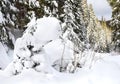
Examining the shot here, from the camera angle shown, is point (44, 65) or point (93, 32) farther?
point (93, 32)

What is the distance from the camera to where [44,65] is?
245 inches

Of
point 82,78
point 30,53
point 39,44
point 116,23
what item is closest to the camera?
point 82,78

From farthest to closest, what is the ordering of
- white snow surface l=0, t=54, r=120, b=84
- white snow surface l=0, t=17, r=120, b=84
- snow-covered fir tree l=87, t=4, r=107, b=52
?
snow-covered fir tree l=87, t=4, r=107, b=52 → white snow surface l=0, t=17, r=120, b=84 → white snow surface l=0, t=54, r=120, b=84

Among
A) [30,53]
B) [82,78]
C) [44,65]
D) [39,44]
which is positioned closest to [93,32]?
[39,44]

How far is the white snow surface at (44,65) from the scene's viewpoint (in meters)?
4.62

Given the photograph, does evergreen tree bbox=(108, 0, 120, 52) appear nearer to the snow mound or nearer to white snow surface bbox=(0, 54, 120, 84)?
the snow mound

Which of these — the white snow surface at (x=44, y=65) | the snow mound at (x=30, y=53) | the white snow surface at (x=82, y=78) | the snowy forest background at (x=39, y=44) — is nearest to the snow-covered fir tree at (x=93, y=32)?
the snowy forest background at (x=39, y=44)

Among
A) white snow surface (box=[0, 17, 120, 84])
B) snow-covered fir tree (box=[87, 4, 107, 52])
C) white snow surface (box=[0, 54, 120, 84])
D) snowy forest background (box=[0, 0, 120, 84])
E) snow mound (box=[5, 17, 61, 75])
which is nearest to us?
white snow surface (box=[0, 54, 120, 84])

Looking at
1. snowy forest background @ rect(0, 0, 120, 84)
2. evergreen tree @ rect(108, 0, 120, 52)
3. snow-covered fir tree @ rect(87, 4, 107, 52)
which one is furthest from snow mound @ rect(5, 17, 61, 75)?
evergreen tree @ rect(108, 0, 120, 52)

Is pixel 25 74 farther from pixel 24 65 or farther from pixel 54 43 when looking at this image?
pixel 54 43

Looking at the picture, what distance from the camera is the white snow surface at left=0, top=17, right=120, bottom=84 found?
182 inches

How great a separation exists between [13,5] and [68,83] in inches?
465

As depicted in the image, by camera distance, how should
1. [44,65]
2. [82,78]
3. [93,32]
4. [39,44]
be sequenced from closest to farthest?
[82,78] → [44,65] → [39,44] → [93,32]

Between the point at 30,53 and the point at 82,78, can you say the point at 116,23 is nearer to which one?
the point at 30,53
